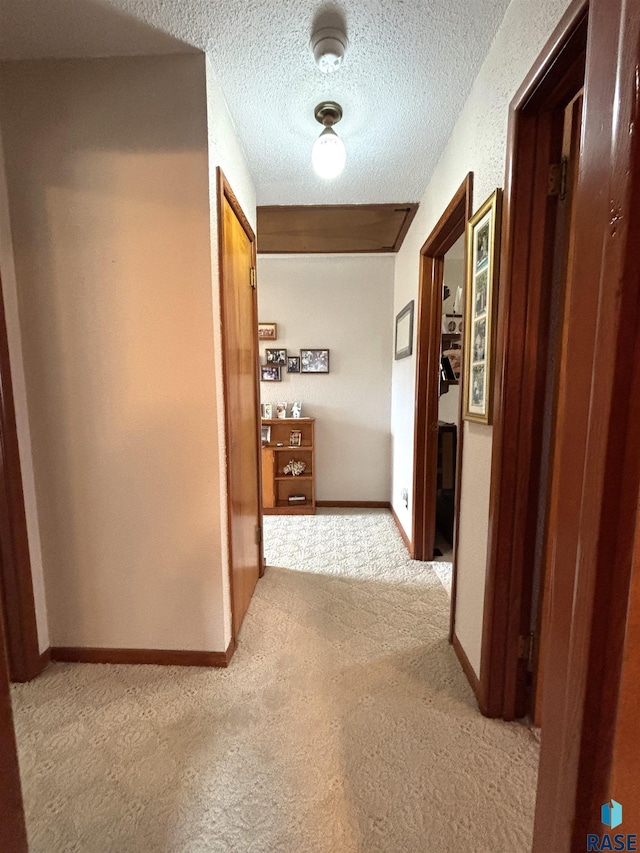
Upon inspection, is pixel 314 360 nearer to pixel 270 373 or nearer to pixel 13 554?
pixel 270 373

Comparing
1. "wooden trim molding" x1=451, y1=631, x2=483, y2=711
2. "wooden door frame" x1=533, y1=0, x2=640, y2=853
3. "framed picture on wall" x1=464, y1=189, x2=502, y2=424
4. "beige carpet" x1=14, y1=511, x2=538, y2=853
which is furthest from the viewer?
"wooden trim molding" x1=451, y1=631, x2=483, y2=711

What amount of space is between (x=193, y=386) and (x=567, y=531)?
131 cm

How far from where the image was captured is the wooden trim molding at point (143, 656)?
1565mm

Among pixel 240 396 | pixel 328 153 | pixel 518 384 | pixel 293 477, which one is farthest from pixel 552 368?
pixel 293 477

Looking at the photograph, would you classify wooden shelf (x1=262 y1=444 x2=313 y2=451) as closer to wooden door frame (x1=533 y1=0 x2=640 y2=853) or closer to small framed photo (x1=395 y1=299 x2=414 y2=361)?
small framed photo (x1=395 y1=299 x2=414 y2=361)

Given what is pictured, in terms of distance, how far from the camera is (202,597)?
5.05 ft

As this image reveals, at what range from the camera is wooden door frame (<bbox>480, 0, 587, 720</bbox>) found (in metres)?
1.12

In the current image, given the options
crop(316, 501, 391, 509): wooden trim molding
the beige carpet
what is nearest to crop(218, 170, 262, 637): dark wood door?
the beige carpet

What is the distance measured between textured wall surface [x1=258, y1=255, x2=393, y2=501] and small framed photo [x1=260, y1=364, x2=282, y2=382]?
52 millimetres

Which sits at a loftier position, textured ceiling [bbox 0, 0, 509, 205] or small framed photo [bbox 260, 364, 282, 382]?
textured ceiling [bbox 0, 0, 509, 205]

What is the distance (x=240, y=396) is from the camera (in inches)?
73.1

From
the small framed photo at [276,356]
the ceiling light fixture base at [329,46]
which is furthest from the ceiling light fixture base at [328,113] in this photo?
the small framed photo at [276,356]

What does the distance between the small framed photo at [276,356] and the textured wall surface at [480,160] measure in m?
1.85

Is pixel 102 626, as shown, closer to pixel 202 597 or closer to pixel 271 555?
pixel 202 597
